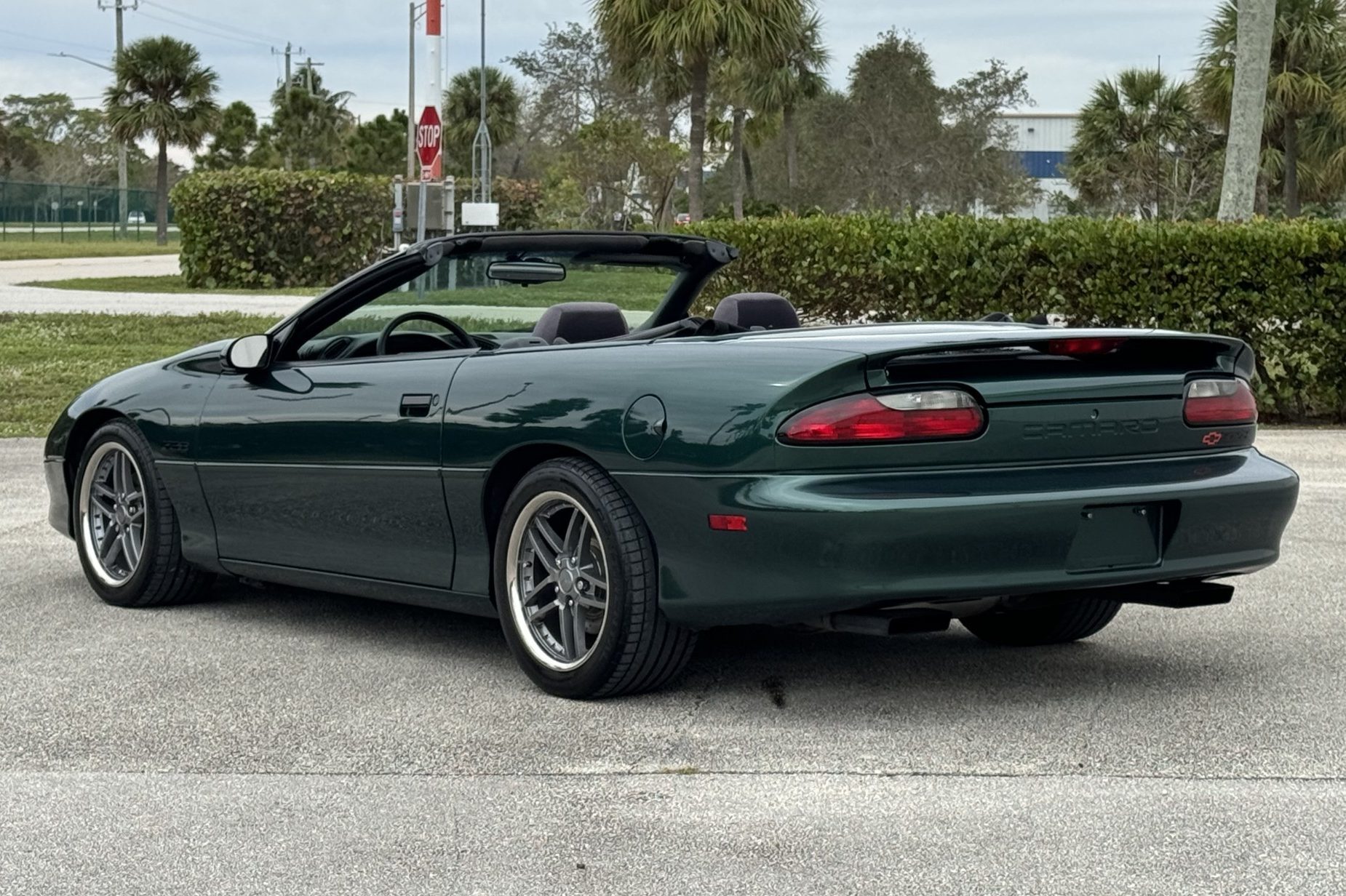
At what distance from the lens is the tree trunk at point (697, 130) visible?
42.4 metres

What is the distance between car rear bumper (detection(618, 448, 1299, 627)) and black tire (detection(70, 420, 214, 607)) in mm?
2340

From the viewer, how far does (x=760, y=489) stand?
4.94m

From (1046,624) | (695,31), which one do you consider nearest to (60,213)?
(695,31)

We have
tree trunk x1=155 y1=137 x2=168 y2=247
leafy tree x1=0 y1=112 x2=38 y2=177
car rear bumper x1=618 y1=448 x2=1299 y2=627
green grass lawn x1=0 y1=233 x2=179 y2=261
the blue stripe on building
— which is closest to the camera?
car rear bumper x1=618 y1=448 x2=1299 y2=627

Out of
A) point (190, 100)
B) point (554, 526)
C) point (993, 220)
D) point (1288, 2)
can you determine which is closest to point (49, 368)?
point (993, 220)

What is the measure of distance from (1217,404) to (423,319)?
8.23 ft

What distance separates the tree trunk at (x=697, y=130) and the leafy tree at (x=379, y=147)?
2966cm

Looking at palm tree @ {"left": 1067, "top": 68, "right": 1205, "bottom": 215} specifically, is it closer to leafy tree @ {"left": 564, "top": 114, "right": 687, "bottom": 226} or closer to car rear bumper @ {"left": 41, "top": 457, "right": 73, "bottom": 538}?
leafy tree @ {"left": 564, "top": 114, "right": 687, "bottom": 226}

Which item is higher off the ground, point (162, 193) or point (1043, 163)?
point (1043, 163)

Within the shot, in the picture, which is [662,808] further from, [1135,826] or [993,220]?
[993,220]

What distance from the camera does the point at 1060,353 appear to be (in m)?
5.18

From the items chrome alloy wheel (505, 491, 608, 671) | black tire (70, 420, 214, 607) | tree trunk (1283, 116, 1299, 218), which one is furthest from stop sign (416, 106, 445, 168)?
tree trunk (1283, 116, 1299, 218)

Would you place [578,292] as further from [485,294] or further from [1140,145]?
[1140,145]

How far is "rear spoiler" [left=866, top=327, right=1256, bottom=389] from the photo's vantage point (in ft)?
16.4
